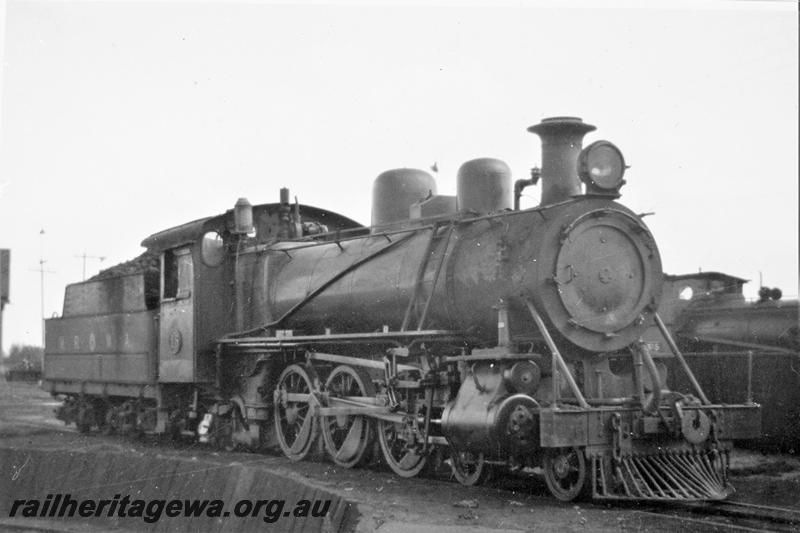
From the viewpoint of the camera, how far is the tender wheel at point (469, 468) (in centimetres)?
927

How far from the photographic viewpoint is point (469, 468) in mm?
9727

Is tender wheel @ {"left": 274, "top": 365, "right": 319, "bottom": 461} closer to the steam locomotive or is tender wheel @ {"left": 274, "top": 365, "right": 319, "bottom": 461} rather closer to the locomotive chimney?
the steam locomotive

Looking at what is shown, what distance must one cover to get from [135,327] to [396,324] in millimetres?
6313

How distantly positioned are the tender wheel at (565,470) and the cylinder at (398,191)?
167 inches

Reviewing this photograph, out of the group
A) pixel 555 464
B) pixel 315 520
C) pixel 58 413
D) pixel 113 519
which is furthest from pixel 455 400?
pixel 58 413

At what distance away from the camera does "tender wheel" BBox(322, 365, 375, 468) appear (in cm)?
1084

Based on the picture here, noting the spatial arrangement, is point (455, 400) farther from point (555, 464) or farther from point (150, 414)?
point (150, 414)

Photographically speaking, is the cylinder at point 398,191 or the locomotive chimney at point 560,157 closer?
the locomotive chimney at point 560,157

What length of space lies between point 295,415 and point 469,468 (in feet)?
10.4

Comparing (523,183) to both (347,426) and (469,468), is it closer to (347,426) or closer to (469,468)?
(469,468)

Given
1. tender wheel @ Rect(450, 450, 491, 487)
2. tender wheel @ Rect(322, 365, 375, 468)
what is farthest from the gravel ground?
tender wheel @ Rect(322, 365, 375, 468)

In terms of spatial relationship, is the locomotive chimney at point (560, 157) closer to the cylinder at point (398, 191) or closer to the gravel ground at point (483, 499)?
the cylinder at point (398, 191)

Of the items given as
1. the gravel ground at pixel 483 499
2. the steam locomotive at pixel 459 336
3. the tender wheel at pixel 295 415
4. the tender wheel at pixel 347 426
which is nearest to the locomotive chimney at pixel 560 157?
the steam locomotive at pixel 459 336

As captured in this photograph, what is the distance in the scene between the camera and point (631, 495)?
802 cm
